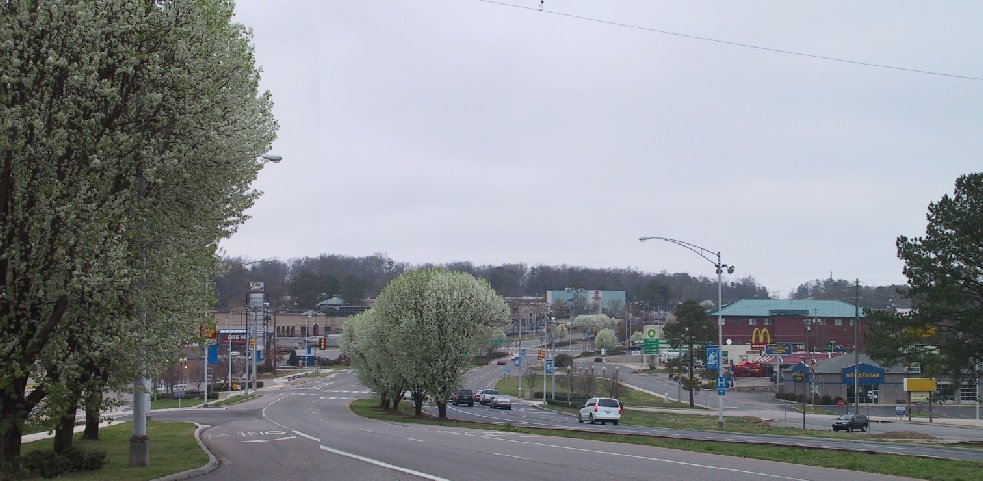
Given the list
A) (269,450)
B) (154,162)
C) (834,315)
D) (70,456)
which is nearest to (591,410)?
(269,450)

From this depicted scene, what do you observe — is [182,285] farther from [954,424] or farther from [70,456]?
[954,424]

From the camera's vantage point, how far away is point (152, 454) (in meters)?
26.9

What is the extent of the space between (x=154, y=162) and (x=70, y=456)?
8.10m

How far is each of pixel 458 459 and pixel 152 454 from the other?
9422mm

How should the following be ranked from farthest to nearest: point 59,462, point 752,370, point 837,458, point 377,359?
point 752,370
point 377,359
point 837,458
point 59,462

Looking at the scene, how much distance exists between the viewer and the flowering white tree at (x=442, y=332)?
5219 cm

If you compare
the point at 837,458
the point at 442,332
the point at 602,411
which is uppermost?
the point at 442,332

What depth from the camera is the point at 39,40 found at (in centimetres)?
1599

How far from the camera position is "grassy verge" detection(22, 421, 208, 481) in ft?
66.8

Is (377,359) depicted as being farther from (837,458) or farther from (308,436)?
(837,458)

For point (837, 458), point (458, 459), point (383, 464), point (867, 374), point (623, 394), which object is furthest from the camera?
point (623, 394)

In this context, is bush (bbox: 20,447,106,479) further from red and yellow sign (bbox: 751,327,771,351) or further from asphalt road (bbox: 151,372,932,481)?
red and yellow sign (bbox: 751,327,771,351)

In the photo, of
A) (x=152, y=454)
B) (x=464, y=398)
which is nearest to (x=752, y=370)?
(x=464, y=398)

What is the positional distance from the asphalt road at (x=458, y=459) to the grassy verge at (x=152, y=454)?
3.06 ft
